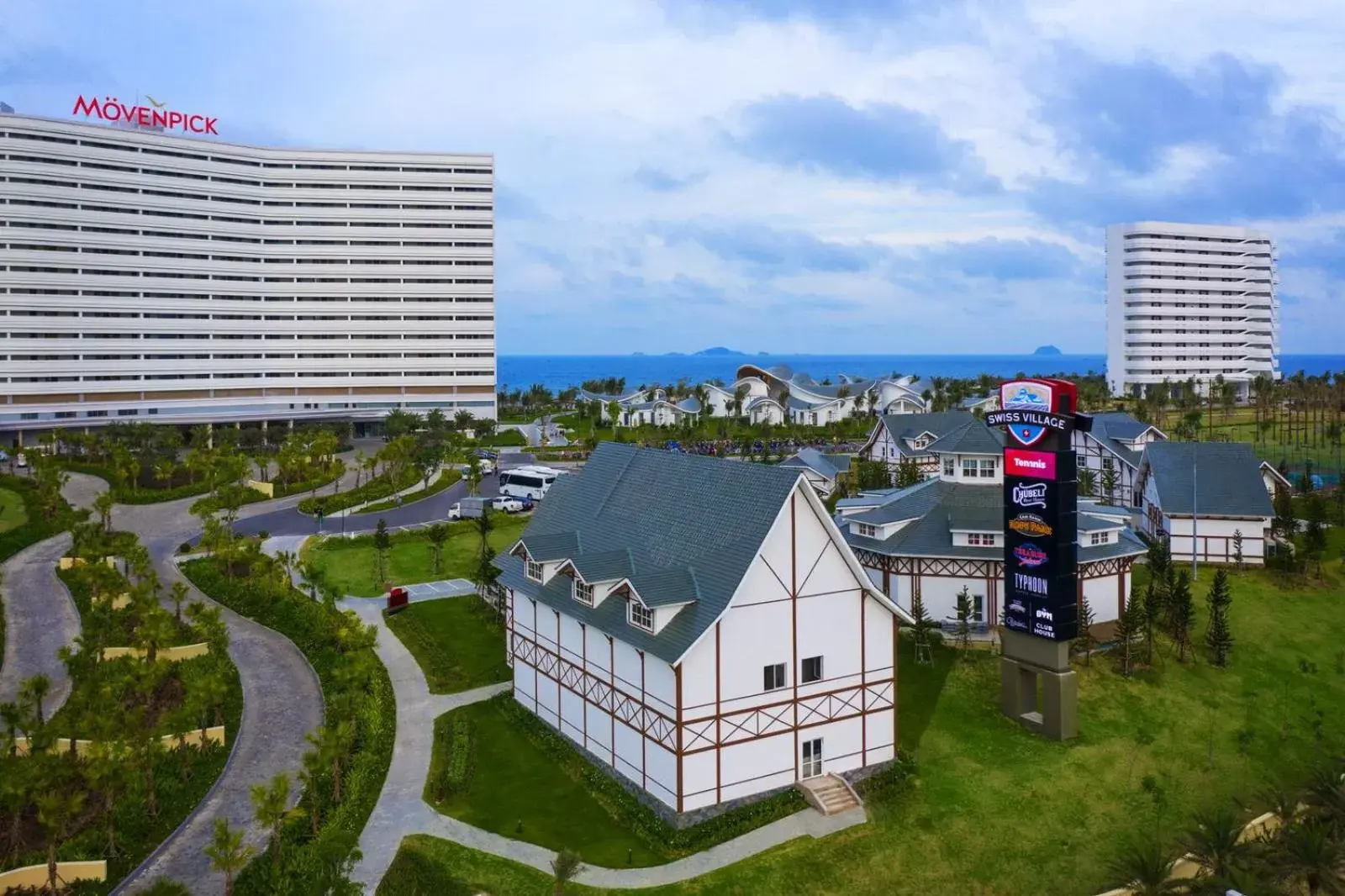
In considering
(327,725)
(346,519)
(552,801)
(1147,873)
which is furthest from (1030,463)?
(346,519)

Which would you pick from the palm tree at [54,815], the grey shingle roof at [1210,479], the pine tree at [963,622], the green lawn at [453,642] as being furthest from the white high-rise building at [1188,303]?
the palm tree at [54,815]

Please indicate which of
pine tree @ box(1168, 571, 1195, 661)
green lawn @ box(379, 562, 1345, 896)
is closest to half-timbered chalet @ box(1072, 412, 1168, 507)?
green lawn @ box(379, 562, 1345, 896)

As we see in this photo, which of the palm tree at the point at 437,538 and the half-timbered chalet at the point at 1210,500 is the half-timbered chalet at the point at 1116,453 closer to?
the half-timbered chalet at the point at 1210,500

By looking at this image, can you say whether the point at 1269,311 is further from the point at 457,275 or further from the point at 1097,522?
the point at 1097,522

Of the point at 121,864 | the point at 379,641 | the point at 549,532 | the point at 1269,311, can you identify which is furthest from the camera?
the point at 1269,311

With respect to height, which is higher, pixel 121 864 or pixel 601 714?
pixel 601 714

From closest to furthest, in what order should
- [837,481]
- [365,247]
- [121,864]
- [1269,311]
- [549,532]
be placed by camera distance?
1. [121,864]
2. [549,532]
3. [837,481]
4. [365,247]
5. [1269,311]

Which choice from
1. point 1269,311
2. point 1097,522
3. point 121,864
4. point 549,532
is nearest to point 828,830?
point 549,532

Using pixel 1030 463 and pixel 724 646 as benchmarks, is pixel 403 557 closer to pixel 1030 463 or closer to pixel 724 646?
pixel 724 646
